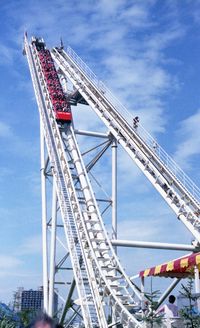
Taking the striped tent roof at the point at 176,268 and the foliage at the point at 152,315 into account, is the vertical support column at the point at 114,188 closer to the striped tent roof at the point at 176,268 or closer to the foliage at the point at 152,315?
the striped tent roof at the point at 176,268

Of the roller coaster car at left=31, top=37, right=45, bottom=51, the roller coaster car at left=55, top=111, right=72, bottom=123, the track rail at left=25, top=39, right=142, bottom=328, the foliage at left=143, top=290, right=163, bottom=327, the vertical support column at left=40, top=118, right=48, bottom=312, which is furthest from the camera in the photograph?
the roller coaster car at left=31, top=37, right=45, bottom=51

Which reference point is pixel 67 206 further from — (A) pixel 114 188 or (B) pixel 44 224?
(A) pixel 114 188

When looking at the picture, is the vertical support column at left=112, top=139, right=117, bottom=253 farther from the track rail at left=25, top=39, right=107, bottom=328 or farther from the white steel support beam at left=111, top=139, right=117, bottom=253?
the track rail at left=25, top=39, right=107, bottom=328

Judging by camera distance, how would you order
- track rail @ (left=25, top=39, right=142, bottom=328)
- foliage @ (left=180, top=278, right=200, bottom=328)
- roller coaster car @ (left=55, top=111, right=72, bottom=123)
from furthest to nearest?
1. roller coaster car @ (left=55, top=111, right=72, bottom=123)
2. track rail @ (left=25, top=39, right=142, bottom=328)
3. foliage @ (left=180, top=278, right=200, bottom=328)

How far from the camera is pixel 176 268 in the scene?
934cm

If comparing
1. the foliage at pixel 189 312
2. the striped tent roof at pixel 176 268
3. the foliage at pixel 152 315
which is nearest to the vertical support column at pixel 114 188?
the striped tent roof at pixel 176 268

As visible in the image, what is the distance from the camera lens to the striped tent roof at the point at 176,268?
28.7 feet

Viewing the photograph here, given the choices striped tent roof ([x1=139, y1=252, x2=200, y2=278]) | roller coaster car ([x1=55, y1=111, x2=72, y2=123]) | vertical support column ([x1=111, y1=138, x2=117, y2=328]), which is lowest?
striped tent roof ([x1=139, y1=252, x2=200, y2=278])

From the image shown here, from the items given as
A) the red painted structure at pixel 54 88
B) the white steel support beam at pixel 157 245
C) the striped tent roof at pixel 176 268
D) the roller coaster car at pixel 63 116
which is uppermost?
the red painted structure at pixel 54 88

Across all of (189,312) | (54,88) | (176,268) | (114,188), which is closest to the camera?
(189,312)

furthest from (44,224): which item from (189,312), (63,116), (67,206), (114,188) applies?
(189,312)

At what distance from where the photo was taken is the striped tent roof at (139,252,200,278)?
876 centimetres

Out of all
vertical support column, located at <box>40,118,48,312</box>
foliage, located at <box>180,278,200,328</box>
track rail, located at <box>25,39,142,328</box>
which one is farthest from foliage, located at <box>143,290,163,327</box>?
vertical support column, located at <box>40,118,48,312</box>

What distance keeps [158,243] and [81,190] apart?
414 cm
